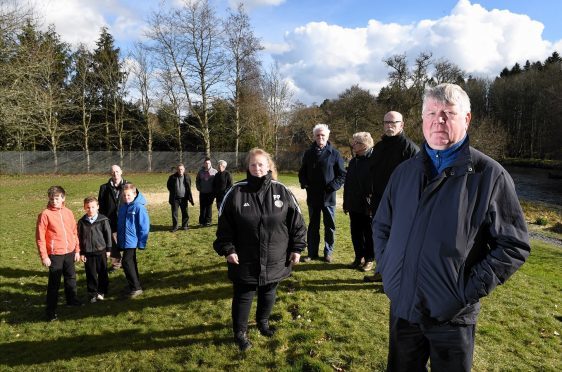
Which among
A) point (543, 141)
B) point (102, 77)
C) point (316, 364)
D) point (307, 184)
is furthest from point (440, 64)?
point (316, 364)

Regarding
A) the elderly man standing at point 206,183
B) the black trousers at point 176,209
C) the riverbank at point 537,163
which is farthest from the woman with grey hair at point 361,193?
the riverbank at point 537,163

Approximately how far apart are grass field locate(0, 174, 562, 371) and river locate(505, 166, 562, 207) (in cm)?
2131

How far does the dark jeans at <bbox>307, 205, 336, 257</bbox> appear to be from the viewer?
647cm

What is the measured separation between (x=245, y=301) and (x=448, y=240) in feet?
7.95

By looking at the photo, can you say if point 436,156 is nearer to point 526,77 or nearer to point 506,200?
point 506,200

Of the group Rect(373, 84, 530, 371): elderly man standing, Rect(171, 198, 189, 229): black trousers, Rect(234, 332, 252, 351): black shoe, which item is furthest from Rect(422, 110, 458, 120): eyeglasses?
Rect(171, 198, 189, 229): black trousers

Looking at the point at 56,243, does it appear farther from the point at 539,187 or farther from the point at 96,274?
the point at 539,187

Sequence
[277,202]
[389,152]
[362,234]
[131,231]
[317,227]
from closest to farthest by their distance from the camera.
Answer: [277,202] → [389,152] → [131,231] → [362,234] → [317,227]

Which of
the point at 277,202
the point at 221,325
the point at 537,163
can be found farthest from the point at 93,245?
the point at 537,163

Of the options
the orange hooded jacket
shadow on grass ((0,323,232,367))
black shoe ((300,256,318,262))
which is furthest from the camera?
black shoe ((300,256,318,262))

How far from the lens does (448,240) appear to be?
2.06 meters

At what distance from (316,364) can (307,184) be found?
3252mm

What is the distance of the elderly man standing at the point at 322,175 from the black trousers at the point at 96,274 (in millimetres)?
3395

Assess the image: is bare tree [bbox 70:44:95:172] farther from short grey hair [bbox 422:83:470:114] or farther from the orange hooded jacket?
short grey hair [bbox 422:83:470:114]
